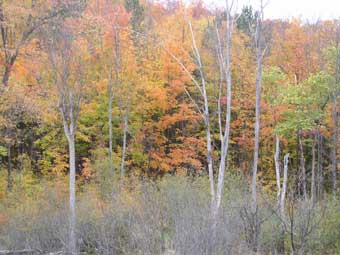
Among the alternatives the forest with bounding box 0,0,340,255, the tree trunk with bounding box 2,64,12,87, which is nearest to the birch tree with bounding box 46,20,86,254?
the forest with bounding box 0,0,340,255

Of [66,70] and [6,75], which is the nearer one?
[66,70]

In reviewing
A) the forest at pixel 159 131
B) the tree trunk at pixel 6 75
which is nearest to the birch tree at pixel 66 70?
the forest at pixel 159 131

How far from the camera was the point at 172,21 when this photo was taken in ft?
89.9

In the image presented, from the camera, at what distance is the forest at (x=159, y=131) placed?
11812mm

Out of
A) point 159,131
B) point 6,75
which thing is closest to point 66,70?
point 6,75

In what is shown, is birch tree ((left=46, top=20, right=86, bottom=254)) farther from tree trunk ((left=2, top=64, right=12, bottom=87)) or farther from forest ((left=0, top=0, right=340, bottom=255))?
tree trunk ((left=2, top=64, right=12, bottom=87))

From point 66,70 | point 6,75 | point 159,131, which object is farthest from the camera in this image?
point 159,131

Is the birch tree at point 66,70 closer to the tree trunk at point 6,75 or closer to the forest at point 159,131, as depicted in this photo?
the forest at point 159,131

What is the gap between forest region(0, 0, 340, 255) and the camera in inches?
465

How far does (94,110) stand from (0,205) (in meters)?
7.46

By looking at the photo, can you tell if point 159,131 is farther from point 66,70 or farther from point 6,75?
point 66,70

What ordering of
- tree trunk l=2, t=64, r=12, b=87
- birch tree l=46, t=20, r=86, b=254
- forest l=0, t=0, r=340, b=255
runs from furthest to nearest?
tree trunk l=2, t=64, r=12, b=87, birch tree l=46, t=20, r=86, b=254, forest l=0, t=0, r=340, b=255

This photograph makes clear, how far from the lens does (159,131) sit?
24828mm

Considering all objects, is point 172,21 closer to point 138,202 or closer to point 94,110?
point 94,110
